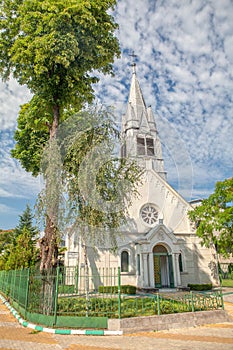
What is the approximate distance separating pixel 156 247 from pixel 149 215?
2834 mm

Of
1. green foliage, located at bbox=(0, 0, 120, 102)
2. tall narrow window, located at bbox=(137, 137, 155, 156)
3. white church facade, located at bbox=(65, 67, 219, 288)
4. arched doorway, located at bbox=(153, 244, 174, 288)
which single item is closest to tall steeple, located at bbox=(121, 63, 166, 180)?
tall narrow window, located at bbox=(137, 137, 155, 156)

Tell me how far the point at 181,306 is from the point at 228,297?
8525 mm

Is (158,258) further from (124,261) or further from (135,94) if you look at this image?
(135,94)

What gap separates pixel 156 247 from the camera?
21453 millimetres

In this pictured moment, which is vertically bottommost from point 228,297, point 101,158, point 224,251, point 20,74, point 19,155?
point 228,297

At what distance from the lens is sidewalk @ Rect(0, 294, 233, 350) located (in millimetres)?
6676

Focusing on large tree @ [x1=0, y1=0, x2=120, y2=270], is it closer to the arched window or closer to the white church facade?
the white church facade

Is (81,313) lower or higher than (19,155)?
lower

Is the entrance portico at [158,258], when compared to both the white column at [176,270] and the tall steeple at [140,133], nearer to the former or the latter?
the white column at [176,270]

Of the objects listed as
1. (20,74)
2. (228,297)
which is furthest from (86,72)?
(228,297)

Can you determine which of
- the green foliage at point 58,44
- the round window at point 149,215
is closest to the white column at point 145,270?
the round window at point 149,215

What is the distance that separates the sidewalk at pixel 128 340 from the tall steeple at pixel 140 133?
23.6 feet

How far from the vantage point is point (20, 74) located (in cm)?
1311

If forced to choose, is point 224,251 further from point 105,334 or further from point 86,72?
point 86,72
